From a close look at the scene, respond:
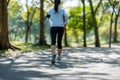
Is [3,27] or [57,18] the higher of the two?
[57,18]

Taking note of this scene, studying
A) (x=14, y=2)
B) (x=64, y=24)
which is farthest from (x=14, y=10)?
(x=64, y=24)

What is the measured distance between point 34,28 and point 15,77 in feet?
458

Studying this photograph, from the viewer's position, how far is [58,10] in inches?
466

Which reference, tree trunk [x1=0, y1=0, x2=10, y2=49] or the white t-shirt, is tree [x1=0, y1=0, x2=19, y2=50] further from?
the white t-shirt

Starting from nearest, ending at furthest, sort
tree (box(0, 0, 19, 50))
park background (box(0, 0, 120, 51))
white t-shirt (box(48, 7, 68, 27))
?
white t-shirt (box(48, 7, 68, 27)) < tree (box(0, 0, 19, 50)) < park background (box(0, 0, 120, 51))

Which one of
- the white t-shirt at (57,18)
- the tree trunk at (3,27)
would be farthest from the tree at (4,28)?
the white t-shirt at (57,18)

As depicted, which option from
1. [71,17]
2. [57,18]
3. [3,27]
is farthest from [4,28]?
[71,17]

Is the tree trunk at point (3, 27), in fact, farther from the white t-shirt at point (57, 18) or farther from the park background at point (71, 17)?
the white t-shirt at point (57, 18)

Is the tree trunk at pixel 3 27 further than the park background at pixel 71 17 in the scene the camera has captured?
No

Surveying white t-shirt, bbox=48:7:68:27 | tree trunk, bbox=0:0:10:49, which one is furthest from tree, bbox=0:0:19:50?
white t-shirt, bbox=48:7:68:27

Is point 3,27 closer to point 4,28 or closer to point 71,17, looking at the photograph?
point 4,28

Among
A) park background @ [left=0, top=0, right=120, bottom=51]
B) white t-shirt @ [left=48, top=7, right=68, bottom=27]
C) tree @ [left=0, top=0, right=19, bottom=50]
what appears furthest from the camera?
park background @ [left=0, top=0, right=120, bottom=51]

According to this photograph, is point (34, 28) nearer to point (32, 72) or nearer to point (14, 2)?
point (14, 2)

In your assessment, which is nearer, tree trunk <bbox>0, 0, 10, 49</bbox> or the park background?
tree trunk <bbox>0, 0, 10, 49</bbox>
